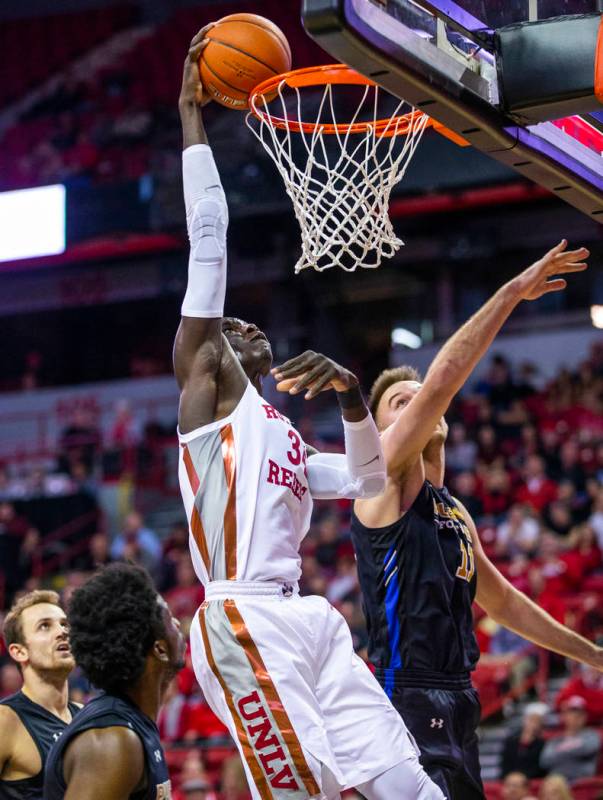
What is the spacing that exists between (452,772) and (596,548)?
733 centimetres

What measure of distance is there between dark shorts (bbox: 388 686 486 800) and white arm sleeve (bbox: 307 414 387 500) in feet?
2.45

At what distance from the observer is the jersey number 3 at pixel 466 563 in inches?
174

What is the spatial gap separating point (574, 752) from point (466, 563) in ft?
15.9

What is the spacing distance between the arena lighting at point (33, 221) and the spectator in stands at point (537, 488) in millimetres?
6938

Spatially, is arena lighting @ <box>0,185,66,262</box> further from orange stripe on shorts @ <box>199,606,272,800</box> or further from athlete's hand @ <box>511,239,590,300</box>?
orange stripe on shorts @ <box>199,606,272,800</box>

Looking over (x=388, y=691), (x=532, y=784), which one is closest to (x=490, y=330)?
(x=388, y=691)

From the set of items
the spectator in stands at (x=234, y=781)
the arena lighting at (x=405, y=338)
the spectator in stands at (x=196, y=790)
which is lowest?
the spectator in stands at (x=234, y=781)

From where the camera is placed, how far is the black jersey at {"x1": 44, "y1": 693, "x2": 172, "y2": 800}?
3.35 meters

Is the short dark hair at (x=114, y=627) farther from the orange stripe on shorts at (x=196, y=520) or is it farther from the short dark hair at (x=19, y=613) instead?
the short dark hair at (x=19, y=613)

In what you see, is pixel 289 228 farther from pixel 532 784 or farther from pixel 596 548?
pixel 532 784

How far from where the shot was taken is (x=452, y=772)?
4.18m

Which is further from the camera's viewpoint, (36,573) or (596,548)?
(36,573)

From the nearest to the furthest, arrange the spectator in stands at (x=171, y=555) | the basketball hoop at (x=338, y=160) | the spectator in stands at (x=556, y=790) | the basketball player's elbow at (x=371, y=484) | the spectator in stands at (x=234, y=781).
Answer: the basketball player's elbow at (x=371, y=484)
the basketball hoop at (x=338, y=160)
the spectator in stands at (x=556, y=790)
the spectator in stands at (x=234, y=781)
the spectator in stands at (x=171, y=555)

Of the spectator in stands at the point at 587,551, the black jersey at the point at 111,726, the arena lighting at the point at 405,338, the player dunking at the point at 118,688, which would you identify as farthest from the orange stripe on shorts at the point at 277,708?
the arena lighting at the point at 405,338
